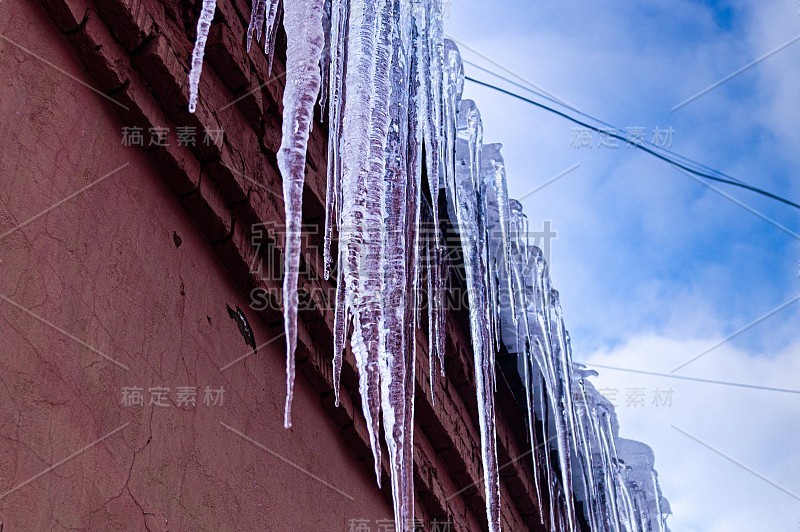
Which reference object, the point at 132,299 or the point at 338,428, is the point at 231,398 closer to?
the point at 132,299

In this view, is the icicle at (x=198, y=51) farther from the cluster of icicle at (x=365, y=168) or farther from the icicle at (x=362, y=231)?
the icicle at (x=362, y=231)

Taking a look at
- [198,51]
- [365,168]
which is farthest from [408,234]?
[198,51]

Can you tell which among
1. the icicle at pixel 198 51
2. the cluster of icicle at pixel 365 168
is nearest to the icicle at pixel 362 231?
the cluster of icicle at pixel 365 168

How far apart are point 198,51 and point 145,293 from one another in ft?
1.71

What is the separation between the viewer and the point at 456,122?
3.45m

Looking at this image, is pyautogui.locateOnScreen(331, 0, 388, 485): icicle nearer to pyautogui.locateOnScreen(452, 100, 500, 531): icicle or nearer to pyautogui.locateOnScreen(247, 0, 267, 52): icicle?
pyautogui.locateOnScreen(247, 0, 267, 52): icicle

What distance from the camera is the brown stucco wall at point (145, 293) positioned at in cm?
155

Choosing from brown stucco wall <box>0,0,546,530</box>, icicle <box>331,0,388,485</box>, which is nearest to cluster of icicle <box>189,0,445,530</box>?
icicle <box>331,0,388,485</box>

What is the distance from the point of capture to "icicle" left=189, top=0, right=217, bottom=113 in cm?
187

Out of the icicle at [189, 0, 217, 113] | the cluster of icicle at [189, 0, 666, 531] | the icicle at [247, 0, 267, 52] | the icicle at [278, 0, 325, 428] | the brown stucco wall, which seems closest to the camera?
the brown stucco wall

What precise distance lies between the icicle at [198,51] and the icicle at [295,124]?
0.21 m

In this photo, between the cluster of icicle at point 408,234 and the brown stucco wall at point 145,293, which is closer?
the brown stucco wall at point 145,293

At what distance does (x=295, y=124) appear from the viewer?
6.50 feet

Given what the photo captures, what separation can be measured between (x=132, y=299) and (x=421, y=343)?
1546mm
